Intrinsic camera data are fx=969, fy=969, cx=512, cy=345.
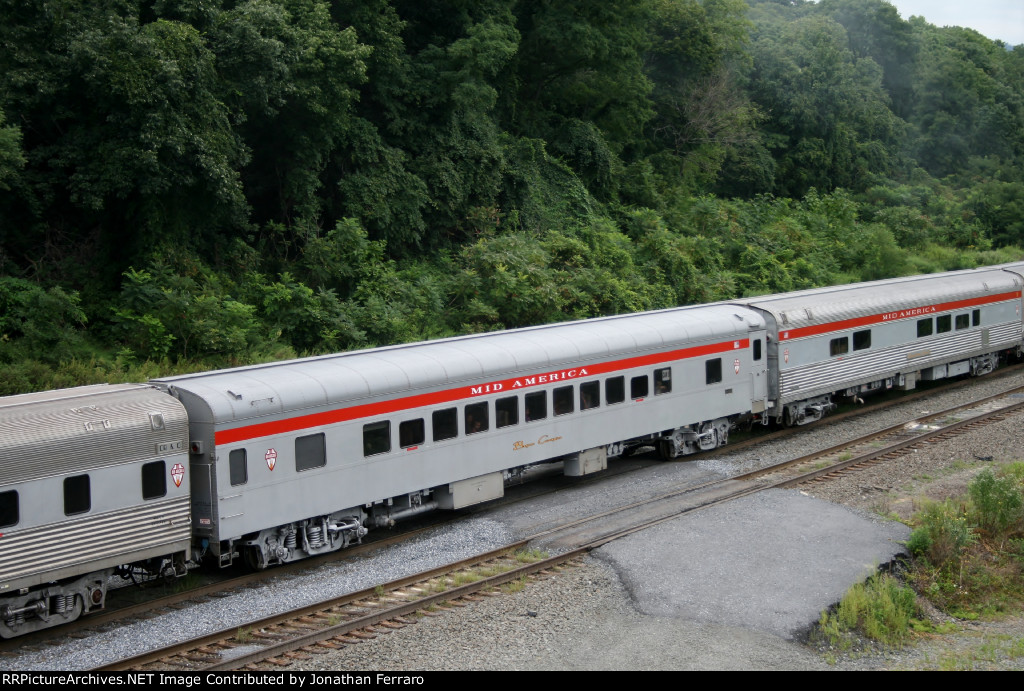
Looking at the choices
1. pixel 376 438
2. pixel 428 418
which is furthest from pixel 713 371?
pixel 376 438

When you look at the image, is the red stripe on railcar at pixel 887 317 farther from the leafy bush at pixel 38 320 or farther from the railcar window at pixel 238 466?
the leafy bush at pixel 38 320

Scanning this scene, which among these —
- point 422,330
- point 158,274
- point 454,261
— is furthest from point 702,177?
point 158,274

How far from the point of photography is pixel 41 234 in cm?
2402

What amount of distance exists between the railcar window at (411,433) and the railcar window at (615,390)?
14.6 feet

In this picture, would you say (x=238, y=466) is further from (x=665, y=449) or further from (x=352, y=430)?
(x=665, y=449)

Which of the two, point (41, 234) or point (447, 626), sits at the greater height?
point (41, 234)

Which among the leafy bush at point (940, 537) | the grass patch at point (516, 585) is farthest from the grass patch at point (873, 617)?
the grass patch at point (516, 585)

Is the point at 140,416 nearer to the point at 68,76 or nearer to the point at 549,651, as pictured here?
the point at 549,651

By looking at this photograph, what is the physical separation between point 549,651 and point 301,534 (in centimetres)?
494

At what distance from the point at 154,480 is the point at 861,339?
18.3m

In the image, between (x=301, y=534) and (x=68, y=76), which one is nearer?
(x=301, y=534)

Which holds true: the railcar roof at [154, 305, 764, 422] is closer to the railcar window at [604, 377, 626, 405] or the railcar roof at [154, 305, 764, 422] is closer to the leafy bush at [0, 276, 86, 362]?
the railcar window at [604, 377, 626, 405]

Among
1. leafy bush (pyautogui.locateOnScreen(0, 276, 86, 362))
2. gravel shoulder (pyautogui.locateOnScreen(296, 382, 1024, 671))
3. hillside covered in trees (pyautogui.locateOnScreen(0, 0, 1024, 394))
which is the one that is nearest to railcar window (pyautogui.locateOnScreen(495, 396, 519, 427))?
gravel shoulder (pyautogui.locateOnScreen(296, 382, 1024, 671))

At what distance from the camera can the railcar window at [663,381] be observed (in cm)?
1967
